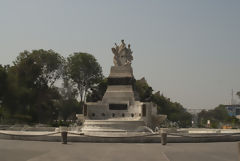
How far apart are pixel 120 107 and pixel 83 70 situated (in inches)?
1300

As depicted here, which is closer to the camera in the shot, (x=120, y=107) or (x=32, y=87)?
(x=120, y=107)

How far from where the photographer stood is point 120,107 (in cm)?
3578

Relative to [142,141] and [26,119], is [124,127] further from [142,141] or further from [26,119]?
[26,119]

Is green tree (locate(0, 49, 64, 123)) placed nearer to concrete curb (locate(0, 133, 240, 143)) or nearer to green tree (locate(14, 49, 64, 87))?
green tree (locate(14, 49, 64, 87))

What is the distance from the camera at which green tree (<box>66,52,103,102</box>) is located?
66812 millimetres

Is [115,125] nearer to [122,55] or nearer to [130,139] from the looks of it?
[130,139]

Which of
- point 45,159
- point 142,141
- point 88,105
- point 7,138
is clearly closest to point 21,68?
point 88,105

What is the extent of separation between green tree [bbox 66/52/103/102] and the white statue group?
28036mm

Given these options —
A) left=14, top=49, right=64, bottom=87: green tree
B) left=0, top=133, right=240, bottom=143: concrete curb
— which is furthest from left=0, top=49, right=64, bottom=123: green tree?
left=0, top=133, right=240, bottom=143: concrete curb

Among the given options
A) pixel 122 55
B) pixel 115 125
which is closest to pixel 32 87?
pixel 122 55

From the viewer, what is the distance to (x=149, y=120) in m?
36.2

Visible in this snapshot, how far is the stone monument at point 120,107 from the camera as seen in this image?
32375mm

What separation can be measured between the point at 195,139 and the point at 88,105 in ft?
51.2

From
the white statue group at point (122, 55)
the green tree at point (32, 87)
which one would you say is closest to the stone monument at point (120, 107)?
the white statue group at point (122, 55)
